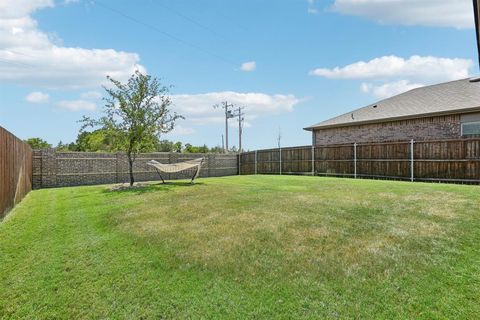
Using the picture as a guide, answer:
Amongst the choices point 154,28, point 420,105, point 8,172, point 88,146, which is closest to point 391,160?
point 420,105

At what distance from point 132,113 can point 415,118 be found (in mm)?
11973

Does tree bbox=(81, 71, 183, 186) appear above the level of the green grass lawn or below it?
above

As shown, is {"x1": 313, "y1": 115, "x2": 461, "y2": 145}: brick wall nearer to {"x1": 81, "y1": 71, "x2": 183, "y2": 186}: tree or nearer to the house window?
the house window

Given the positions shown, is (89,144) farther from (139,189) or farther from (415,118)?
(415,118)

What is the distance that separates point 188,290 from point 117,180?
1375 centimetres

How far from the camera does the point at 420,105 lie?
14.8 metres

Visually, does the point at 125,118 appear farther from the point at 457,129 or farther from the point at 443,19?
the point at 457,129

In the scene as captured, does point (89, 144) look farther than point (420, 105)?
Yes

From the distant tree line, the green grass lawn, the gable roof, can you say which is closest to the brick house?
Result: the gable roof

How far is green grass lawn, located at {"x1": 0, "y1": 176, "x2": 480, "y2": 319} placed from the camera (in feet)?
9.52

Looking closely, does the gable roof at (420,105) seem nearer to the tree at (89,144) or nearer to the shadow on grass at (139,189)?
the shadow on grass at (139,189)

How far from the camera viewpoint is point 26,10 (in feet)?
34.3

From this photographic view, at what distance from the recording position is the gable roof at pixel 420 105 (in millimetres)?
12984

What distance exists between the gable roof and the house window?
0.57 meters
